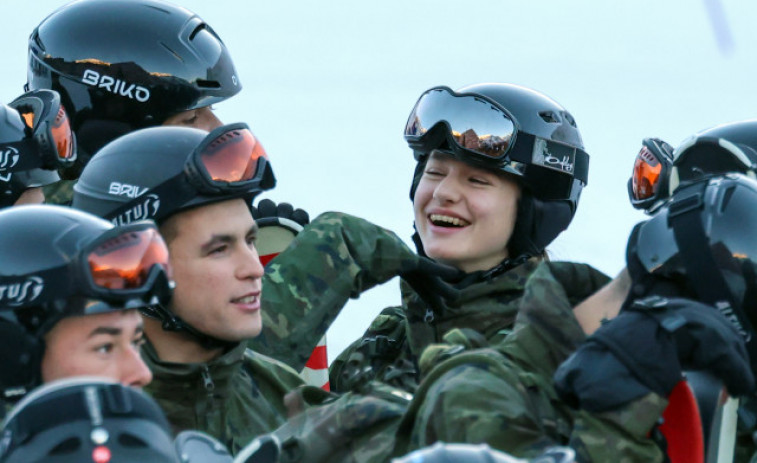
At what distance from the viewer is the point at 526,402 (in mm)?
3939

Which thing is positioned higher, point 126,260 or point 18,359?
point 126,260

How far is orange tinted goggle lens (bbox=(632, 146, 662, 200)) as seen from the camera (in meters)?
7.32

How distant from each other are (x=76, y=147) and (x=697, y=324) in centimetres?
328

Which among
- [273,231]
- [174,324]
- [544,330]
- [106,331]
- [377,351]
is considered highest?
[106,331]

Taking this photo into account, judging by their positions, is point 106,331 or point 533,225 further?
point 533,225

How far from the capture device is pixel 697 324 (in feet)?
12.1

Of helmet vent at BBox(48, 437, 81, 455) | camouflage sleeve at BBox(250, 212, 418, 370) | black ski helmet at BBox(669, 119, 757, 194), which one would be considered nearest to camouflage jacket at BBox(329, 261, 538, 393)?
camouflage sleeve at BBox(250, 212, 418, 370)

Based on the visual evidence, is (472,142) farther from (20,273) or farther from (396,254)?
(20,273)

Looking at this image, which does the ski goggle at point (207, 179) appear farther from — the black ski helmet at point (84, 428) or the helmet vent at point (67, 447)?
the helmet vent at point (67, 447)

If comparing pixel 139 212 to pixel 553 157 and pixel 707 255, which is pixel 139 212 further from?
pixel 553 157

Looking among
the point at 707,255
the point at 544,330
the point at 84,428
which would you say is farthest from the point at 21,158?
the point at 84,428

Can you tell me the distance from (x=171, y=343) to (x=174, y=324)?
0.24 feet

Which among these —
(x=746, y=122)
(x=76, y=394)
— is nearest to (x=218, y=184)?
(x=76, y=394)

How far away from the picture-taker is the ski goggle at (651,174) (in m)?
7.29
